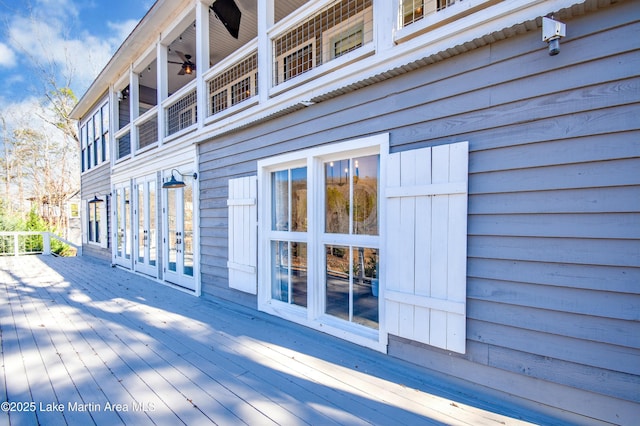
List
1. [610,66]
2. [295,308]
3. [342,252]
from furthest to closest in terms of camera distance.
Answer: [295,308] < [342,252] < [610,66]

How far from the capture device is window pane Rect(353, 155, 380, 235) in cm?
262

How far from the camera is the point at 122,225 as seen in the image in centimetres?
736

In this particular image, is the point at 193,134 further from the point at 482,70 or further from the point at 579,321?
the point at 579,321

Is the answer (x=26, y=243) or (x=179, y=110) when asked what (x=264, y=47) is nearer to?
(x=179, y=110)

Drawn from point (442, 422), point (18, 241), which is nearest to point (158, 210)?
point (442, 422)

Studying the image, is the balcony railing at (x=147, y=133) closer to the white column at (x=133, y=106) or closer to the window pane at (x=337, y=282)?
the white column at (x=133, y=106)

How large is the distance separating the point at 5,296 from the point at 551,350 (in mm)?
6867

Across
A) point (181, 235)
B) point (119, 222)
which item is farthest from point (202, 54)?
point (119, 222)

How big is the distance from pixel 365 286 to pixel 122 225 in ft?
22.9

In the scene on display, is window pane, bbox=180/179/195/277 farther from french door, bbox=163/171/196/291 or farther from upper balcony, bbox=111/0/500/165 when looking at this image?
upper balcony, bbox=111/0/500/165

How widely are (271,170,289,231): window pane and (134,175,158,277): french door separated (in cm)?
346

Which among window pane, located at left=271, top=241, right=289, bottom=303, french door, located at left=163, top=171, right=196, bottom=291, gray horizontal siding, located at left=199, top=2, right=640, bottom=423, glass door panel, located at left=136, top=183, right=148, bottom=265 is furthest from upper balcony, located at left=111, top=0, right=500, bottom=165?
window pane, located at left=271, top=241, right=289, bottom=303

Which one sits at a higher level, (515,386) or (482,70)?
(482,70)

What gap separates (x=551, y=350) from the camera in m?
1.72
